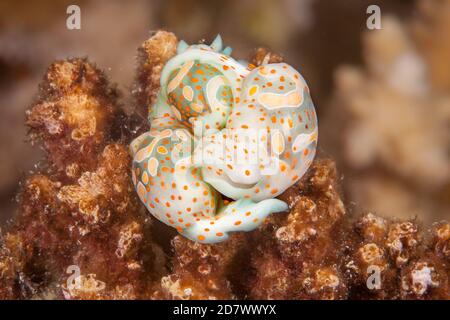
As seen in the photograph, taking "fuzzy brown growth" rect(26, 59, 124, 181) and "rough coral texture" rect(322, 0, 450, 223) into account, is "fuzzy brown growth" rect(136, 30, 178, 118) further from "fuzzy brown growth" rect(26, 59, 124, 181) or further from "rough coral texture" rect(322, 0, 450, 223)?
"rough coral texture" rect(322, 0, 450, 223)

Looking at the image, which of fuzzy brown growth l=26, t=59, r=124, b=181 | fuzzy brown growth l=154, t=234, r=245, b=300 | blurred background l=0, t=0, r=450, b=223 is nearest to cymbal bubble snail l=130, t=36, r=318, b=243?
fuzzy brown growth l=154, t=234, r=245, b=300

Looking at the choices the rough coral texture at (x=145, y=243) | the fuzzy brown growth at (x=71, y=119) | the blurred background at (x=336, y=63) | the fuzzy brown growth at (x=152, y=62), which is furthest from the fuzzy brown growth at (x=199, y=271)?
the blurred background at (x=336, y=63)

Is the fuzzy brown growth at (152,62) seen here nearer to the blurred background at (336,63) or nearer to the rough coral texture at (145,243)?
the rough coral texture at (145,243)

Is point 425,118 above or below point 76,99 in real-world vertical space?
below
